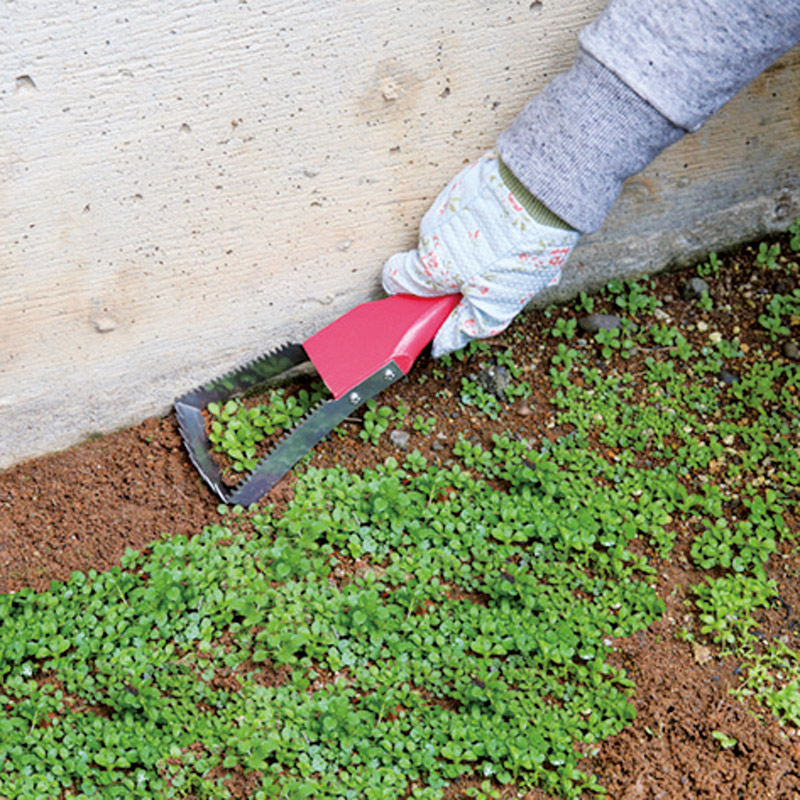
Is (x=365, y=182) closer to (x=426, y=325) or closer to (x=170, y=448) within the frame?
(x=426, y=325)

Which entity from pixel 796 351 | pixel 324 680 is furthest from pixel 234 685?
pixel 796 351

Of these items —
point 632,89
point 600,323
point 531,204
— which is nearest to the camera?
point 632,89

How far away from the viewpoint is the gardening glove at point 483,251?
7.21 feet

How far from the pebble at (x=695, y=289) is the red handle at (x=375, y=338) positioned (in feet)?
3.07

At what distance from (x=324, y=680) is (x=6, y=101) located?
1620 millimetres

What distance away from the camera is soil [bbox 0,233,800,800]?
6.62 feet

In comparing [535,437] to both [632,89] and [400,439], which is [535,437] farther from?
[632,89]

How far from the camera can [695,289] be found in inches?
113

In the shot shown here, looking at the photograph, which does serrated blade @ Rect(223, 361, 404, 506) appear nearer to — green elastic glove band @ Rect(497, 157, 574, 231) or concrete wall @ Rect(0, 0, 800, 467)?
concrete wall @ Rect(0, 0, 800, 467)

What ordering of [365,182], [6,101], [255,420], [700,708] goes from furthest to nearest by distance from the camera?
1. [255,420]
2. [365,182]
3. [700,708]
4. [6,101]

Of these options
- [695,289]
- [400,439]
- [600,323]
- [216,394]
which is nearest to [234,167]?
[216,394]

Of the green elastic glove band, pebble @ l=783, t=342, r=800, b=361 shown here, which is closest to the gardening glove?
the green elastic glove band

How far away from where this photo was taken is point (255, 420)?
2592 mm

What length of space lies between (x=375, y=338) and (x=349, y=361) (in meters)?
0.10
